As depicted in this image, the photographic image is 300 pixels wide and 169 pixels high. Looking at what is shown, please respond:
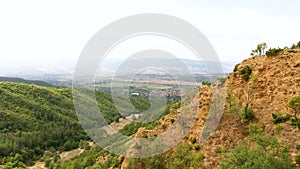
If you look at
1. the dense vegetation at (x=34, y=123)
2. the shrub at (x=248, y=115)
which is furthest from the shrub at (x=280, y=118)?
the dense vegetation at (x=34, y=123)

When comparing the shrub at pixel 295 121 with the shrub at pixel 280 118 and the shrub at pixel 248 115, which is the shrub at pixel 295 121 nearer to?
the shrub at pixel 280 118

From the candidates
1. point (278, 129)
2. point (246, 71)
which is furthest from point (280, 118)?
point (246, 71)

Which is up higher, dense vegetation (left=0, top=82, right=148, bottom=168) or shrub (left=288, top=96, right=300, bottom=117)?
shrub (left=288, top=96, right=300, bottom=117)

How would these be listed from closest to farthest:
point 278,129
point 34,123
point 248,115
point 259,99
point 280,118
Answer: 1. point 278,129
2. point 280,118
3. point 248,115
4. point 259,99
5. point 34,123

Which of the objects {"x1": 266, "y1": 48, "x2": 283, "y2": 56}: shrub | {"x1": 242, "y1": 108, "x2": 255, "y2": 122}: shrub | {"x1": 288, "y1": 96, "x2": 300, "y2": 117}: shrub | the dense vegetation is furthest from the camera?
the dense vegetation

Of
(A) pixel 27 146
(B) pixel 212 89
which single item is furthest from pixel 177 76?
(A) pixel 27 146

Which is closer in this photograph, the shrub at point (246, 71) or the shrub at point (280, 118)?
the shrub at point (280, 118)

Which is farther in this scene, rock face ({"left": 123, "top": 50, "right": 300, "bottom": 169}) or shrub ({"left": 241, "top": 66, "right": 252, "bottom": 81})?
shrub ({"left": 241, "top": 66, "right": 252, "bottom": 81})

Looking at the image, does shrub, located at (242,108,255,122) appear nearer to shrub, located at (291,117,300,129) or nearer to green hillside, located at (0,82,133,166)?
shrub, located at (291,117,300,129)

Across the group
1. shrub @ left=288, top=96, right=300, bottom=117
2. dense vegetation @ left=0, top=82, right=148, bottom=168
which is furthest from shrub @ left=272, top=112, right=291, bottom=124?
dense vegetation @ left=0, top=82, right=148, bottom=168

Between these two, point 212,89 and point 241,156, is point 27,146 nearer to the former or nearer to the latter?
point 212,89

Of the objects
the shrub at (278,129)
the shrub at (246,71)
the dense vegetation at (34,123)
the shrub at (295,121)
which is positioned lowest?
the dense vegetation at (34,123)

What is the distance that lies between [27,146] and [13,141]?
11.8ft

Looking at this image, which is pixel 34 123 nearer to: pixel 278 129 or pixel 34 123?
pixel 34 123
